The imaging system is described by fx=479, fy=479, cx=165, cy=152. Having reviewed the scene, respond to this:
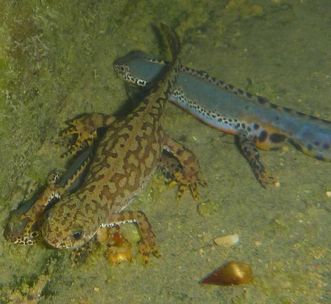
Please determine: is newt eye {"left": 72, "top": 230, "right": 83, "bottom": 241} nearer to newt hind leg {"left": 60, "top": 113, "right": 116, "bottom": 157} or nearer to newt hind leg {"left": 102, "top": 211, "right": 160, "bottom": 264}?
newt hind leg {"left": 102, "top": 211, "right": 160, "bottom": 264}

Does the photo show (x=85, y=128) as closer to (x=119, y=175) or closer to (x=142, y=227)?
Answer: (x=119, y=175)

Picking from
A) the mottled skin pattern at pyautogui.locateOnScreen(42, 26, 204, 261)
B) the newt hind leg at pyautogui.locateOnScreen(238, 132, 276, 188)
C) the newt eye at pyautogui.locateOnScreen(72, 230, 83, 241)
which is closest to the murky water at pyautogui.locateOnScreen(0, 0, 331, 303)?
the newt hind leg at pyautogui.locateOnScreen(238, 132, 276, 188)

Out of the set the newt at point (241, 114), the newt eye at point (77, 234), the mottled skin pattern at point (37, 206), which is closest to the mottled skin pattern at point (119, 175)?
the newt eye at point (77, 234)

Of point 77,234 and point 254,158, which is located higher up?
point 77,234

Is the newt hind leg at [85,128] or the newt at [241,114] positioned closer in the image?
the newt at [241,114]

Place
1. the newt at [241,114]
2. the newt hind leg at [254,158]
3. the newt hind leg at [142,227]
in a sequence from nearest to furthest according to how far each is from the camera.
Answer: the newt hind leg at [142,227], the newt hind leg at [254,158], the newt at [241,114]

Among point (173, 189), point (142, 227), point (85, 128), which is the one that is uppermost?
point (85, 128)

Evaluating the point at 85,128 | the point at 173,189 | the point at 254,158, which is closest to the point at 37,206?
the point at 85,128

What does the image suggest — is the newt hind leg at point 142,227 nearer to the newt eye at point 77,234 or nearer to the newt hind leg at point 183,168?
the newt eye at point 77,234
